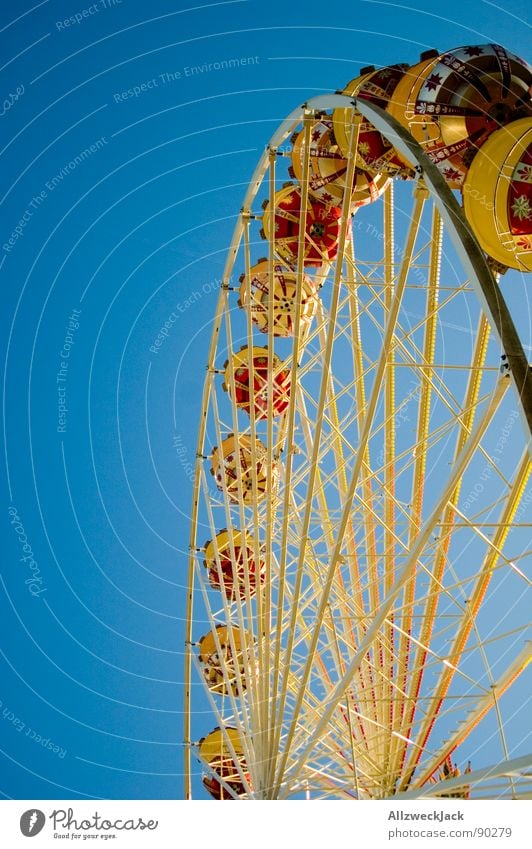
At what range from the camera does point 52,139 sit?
1795 cm

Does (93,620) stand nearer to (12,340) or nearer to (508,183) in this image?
(12,340)

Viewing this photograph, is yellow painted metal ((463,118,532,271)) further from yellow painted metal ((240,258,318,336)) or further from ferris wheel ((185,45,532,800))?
yellow painted metal ((240,258,318,336))

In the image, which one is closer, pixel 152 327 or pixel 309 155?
pixel 309 155

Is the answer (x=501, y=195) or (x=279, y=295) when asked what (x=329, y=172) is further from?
(x=501, y=195)

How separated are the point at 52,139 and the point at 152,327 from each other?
14.2 feet
